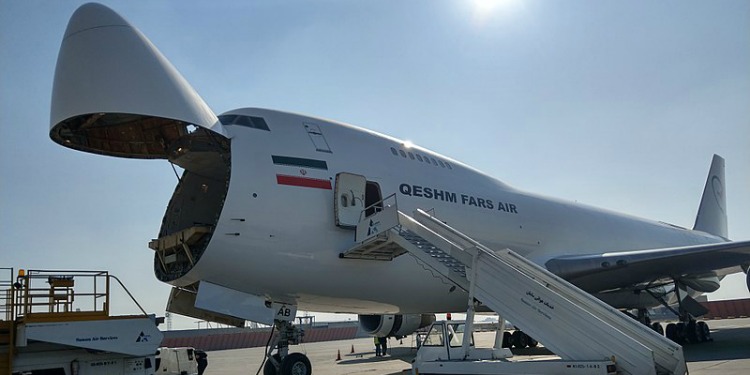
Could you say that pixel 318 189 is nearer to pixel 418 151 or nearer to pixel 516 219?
pixel 418 151

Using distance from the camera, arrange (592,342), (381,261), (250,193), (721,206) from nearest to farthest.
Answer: (592,342), (250,193), (381,261), (721,206)

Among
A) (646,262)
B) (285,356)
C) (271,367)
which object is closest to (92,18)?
(285,356)

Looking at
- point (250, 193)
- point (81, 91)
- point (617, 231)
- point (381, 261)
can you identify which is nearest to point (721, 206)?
point (617, 231)

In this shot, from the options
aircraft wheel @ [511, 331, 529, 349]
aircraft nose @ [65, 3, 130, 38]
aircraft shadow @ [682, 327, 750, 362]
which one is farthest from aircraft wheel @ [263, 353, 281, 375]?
aircraft wheel @ [511, 331, 529, 349]

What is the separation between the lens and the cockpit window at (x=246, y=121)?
33.9ft

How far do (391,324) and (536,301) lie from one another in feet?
30.9

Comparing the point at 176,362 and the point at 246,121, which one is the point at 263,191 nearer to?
the point at 246,121

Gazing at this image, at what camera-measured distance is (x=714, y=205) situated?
2675 cm

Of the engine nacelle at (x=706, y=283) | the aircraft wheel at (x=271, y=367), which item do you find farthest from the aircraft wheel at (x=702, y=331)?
the aircraft wheel at (x=271, y=367)

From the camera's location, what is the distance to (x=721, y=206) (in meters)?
27.4

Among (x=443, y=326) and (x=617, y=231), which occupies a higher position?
(x=617, y=231)

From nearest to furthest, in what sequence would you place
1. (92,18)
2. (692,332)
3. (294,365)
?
(92,18)
(294,365)
(692,332)

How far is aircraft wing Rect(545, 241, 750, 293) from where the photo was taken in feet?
48.0

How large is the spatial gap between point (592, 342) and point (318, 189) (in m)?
5.06
